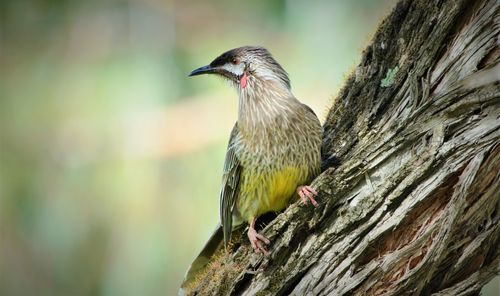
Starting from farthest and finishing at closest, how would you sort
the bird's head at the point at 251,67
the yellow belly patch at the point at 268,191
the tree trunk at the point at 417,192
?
1. the bird's head at the point at 251,67
2. the yellow belly patch at the point at 268,191
3. the tree trunk at the point at 417,192

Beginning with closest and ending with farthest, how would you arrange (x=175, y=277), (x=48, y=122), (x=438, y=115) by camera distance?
(x=438, y=115) < (x=175, y=277) < (x=48, y=122)

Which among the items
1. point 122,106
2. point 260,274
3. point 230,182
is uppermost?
point 122,106

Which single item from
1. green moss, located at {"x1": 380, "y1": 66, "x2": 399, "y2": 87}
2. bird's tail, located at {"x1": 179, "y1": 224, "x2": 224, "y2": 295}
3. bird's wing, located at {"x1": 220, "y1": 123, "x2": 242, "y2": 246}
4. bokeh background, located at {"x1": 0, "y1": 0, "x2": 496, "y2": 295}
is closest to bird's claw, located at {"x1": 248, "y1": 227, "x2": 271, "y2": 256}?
bird's wing, located at {"x1": 220, "y1": 123, "x2": 242, "y2": 246}

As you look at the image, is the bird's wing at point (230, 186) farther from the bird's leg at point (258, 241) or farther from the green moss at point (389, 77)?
the green moss at point (389, 77)

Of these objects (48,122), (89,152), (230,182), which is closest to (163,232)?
(89,152)

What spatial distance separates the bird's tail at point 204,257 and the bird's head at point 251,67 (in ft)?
2.17

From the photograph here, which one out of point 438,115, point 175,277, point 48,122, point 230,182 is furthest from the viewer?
point 48,122

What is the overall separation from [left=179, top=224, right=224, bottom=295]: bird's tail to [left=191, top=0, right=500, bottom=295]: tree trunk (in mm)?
400

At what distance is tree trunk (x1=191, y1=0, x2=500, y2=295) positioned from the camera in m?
2.22

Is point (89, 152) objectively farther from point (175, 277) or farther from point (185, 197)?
point (175, 277)

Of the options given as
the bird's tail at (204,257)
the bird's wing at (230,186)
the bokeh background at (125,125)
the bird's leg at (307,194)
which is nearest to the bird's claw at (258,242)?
the bird's leg at (307,194)

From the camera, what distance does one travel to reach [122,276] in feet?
14.4

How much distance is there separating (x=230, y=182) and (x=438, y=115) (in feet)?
3.32

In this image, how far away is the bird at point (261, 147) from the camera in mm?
2758
